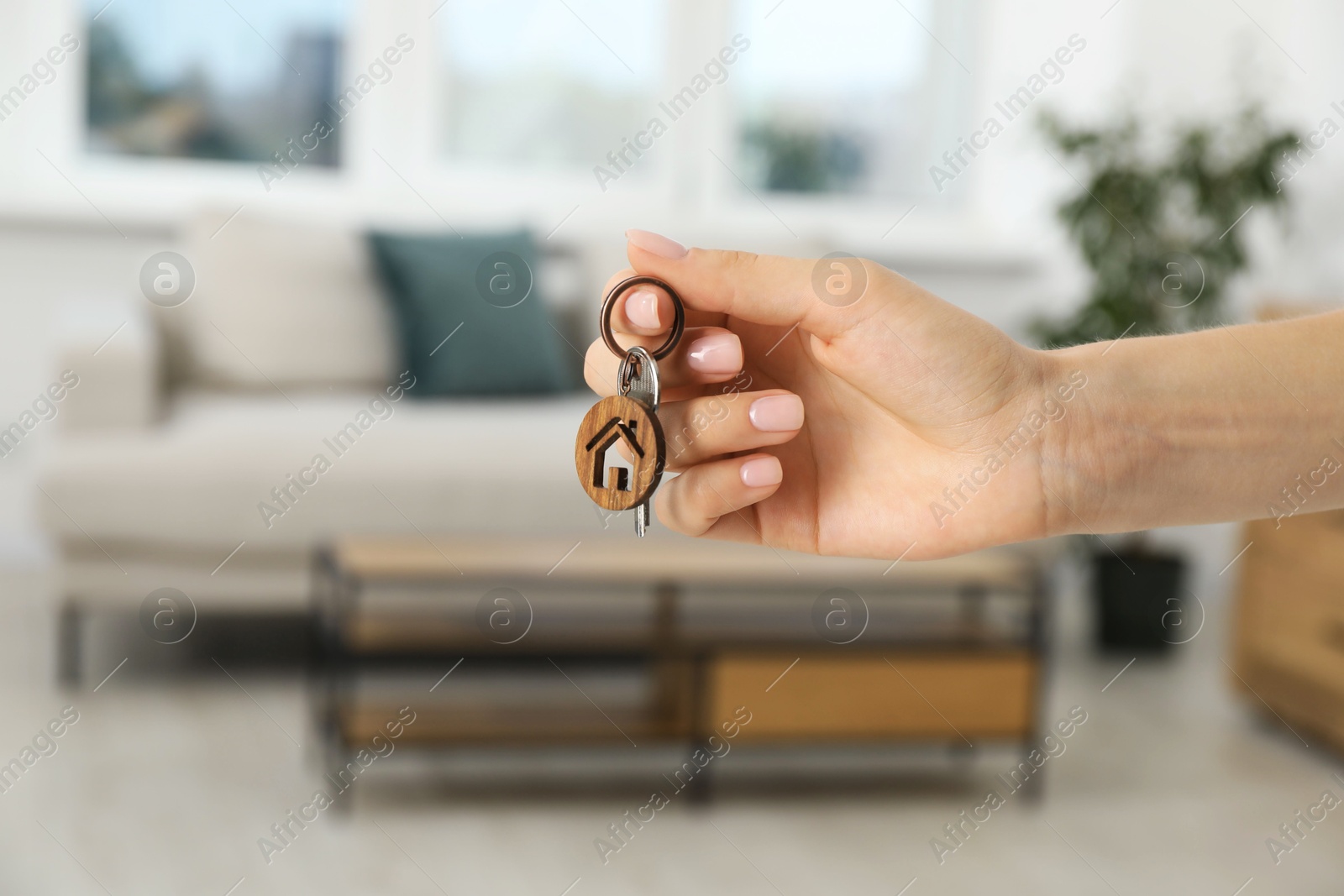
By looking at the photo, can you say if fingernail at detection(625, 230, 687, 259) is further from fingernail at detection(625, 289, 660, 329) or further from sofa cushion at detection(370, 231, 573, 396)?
sofa cushion at detection(370, 231, 573, 396)

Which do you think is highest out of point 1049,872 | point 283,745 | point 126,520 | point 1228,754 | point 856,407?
point 856,407

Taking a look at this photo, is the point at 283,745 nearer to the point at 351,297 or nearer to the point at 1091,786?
the point at 351,297

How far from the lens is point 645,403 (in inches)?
23.8

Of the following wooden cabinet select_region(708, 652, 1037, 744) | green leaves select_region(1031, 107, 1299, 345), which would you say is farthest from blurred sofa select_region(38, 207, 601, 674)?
green leaves select_region(1031, 107, 1299, 345)

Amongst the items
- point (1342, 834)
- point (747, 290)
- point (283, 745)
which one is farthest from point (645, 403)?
point (1342, 834)

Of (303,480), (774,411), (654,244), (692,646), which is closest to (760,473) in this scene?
(774,411)

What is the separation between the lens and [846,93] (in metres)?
4.01

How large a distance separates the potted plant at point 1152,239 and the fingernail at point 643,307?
2644mm

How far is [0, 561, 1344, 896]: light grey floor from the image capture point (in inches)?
71.1

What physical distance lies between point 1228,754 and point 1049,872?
2.65ft

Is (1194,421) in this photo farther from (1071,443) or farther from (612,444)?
(612,444)

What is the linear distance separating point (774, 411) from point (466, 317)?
94.5 inches

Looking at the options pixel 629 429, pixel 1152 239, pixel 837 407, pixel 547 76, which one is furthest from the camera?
pixel 547 76

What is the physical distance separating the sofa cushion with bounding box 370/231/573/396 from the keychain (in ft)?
7.81
